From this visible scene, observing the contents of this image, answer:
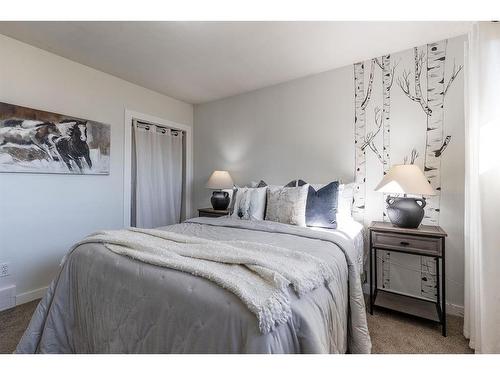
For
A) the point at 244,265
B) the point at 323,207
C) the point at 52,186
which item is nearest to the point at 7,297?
the point at 52,186

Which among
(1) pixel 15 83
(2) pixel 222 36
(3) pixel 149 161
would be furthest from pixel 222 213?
(1) pixel 15 83

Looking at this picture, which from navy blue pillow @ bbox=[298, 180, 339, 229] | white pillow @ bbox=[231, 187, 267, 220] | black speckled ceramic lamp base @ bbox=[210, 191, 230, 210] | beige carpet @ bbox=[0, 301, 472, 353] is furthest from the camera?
black speckled ceramic lamp base @ bbox=[210, 191, 230, 210]

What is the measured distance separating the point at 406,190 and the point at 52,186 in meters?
3.27

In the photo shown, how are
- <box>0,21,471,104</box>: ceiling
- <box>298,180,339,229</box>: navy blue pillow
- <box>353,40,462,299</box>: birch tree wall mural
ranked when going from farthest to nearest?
<box>353,40,462,299</box>: birch tree wall mural
<box>298,180,339,229</box>: navy blue pillow
<box>0,21,471,104</box>: ceiling

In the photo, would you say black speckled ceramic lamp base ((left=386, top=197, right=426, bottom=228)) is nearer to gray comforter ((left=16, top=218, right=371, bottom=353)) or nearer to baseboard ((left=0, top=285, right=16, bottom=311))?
gray comforter ((left=16, top=218, right=371, bottom=353))

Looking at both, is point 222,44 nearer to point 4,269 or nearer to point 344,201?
point 344,201

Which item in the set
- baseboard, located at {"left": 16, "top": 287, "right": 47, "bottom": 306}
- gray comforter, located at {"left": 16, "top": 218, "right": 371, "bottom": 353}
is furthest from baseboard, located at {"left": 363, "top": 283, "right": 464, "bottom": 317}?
baseboard, located at {"left": 16, "top": 287, "right": 47, "bottom": 306}

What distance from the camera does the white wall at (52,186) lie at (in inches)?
85.4

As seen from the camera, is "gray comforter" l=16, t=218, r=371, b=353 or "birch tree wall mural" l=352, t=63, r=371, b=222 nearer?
"gray comforter" l=16, t=218, r=371, b=353

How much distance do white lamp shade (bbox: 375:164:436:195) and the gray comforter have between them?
24.4 inches

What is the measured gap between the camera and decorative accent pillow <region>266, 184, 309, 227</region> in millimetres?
2121

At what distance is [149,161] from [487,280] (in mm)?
3621

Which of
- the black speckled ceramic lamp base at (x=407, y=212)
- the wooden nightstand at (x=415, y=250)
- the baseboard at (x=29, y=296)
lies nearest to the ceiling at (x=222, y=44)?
the black speckled ceramic lamp base at (x=407, y=212)
